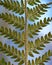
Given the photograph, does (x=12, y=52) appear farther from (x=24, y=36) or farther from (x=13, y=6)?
(x=13, y=6)

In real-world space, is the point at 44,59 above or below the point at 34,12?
below

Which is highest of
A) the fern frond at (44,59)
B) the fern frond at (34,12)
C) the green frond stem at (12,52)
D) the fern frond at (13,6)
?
the fern frond at (13,6)

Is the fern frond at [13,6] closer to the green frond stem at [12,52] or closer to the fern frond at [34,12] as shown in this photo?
the fern frond at [34,12]

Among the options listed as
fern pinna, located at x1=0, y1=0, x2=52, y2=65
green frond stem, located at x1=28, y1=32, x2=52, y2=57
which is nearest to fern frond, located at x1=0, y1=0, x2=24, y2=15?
fern pinna, located at x1=0, y1=0, x2=52, y2=65

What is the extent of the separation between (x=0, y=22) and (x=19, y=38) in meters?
0.46

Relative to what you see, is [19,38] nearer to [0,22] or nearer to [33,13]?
[33,13]

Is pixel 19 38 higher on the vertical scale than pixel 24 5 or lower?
lower

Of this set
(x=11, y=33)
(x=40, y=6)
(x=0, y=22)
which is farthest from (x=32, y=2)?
(x=0, y=22)

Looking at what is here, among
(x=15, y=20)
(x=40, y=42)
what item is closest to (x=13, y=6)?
(x=15, y=20)

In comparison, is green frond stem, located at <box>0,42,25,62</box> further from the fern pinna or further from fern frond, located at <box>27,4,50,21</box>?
fern frond, located at <box>27,4,50,21</box>

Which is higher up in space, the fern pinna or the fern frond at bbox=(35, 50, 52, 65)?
the fern pinna

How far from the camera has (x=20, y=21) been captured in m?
0.66

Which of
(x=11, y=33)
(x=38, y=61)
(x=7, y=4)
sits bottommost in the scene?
(x=38, y=61)

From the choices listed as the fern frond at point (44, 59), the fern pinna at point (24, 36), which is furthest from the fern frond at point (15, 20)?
the fern frond at point (44, 59)
